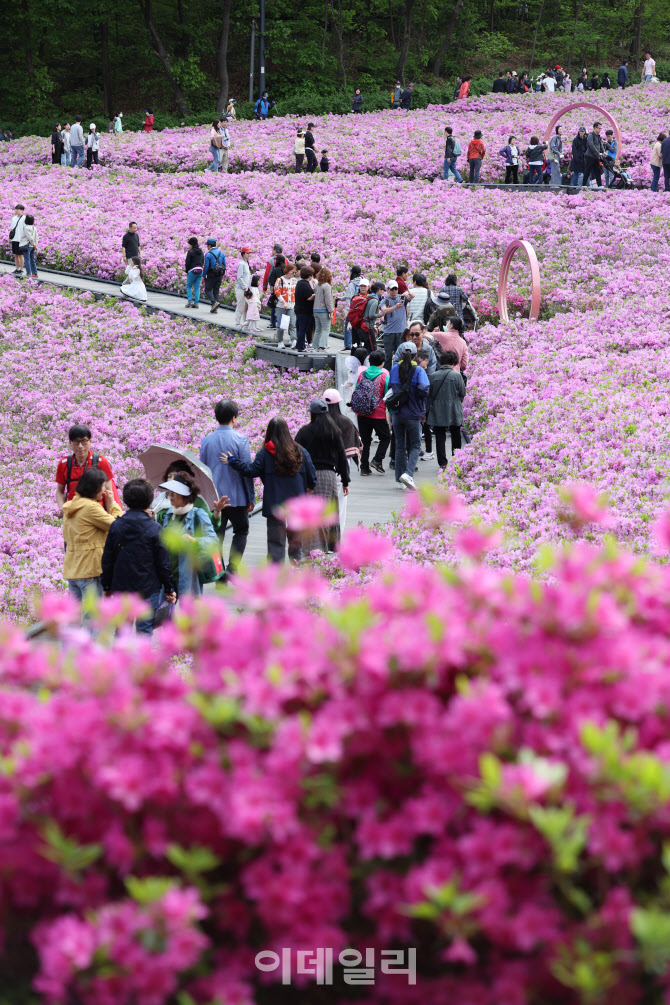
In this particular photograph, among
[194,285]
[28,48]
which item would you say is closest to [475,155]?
[194,285]

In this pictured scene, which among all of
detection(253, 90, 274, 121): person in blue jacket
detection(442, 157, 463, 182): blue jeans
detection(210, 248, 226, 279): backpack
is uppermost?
detection(253, 90, 274, 121): person in blue jacket

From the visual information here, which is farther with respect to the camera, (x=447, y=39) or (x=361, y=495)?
(x=447, y=39)

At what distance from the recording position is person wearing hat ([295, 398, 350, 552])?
1071 cm

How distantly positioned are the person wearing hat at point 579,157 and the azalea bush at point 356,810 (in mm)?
27600

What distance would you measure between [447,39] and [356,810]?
6401 cm

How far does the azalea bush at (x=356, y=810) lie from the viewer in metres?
2.50

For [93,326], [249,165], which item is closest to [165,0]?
[249,165]

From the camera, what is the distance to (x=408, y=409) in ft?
42.1

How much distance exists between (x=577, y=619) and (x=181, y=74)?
187 feet

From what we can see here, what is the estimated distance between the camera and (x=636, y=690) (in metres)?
2.76

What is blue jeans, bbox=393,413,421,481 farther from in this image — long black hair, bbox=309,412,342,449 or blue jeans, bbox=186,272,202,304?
blue jeans, bbox=186,272,202,304

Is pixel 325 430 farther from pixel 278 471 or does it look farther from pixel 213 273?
pixel 213 273

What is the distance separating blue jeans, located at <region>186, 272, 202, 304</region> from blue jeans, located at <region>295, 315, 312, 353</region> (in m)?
4.70

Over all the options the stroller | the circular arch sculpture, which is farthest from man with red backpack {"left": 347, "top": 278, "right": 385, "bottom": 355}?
the stroller
